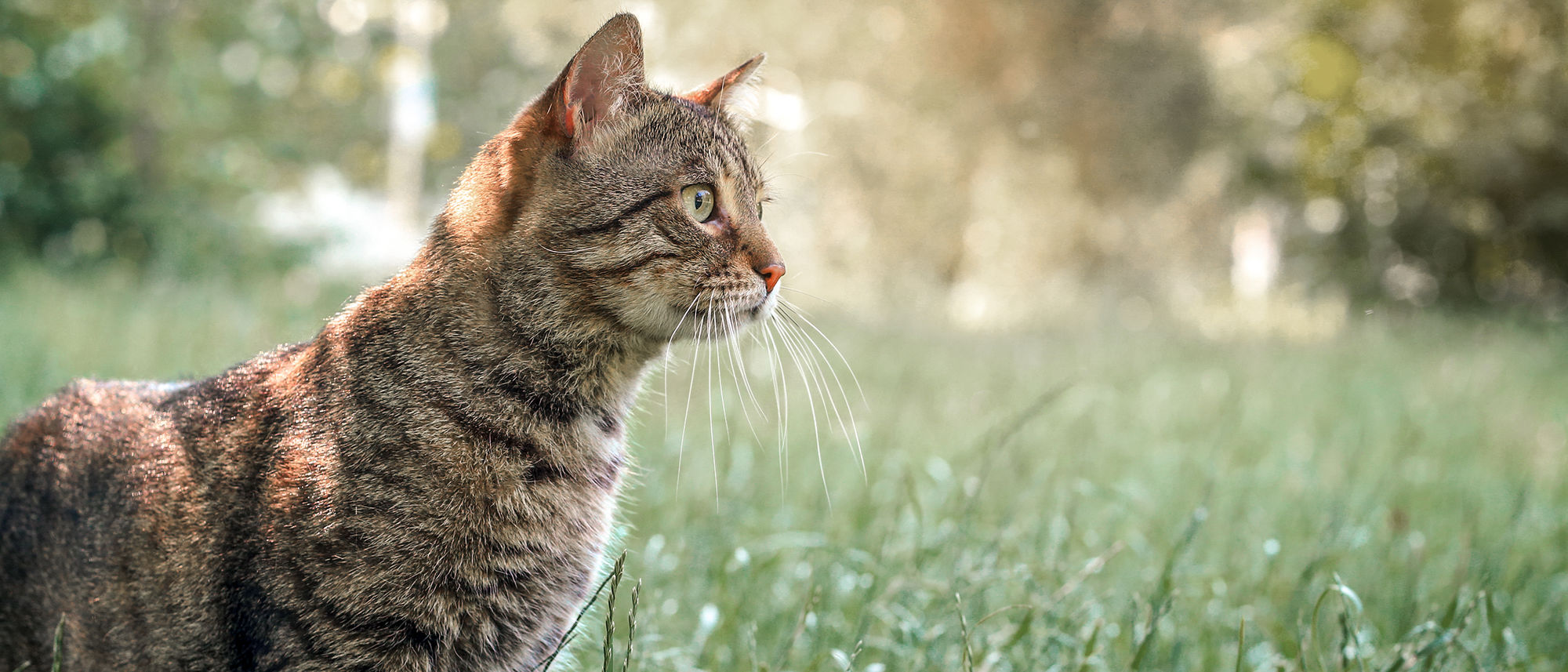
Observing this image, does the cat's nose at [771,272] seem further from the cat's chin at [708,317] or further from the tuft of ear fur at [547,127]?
the tuft of ear fur at [547,127]

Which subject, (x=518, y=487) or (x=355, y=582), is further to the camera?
(x=518, y=487)

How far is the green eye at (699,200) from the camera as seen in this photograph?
2088 millimetres

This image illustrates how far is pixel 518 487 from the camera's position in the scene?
1.84 m

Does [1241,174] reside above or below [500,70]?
below

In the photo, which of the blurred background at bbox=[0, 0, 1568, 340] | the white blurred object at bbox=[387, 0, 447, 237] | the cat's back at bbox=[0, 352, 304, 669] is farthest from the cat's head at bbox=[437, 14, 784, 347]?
the white blurred object at bbox=[387, 0, 447, 237]

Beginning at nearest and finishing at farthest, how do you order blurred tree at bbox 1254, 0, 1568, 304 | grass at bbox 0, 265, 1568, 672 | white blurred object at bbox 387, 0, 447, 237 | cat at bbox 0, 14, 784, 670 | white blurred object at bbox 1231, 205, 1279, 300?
cat at bbox 0, 14, 784, 670, grass at bbox 0, 265, 1568, 672, blurred tree at bbox 1254, 0, 1568, 304, white blurred object at bbox 1231, 205, 1279, 300, white blurred object at bbox 387, 0, 447, 237

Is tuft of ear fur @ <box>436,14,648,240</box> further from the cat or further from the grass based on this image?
the grass

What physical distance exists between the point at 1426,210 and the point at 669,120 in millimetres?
11085

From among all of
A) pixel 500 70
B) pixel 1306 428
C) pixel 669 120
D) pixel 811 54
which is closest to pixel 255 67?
pixel 811 54

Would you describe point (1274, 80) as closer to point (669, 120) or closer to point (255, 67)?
point (255, 67)

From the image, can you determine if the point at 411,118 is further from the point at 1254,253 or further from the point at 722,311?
the point at 722,311

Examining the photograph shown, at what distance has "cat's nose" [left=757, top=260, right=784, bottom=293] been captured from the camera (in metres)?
2.08

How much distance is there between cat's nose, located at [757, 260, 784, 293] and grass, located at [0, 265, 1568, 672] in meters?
0.30

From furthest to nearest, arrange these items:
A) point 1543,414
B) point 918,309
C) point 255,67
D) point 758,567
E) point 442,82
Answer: point 442,82
point 918,309
point 255,67
point 1543,414
point 758,567
